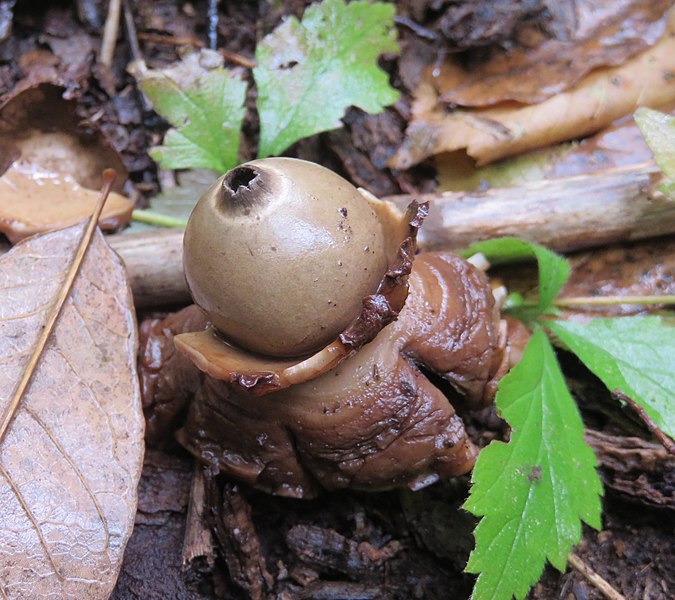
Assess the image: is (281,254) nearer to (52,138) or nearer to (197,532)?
(197,532)

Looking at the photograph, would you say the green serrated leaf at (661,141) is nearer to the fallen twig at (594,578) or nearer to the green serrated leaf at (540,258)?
the green serrated leaf at (540,258)

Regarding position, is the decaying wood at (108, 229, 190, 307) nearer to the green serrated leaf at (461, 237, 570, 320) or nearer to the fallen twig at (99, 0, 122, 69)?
the green serrated leaf at (461, 237, 570, 320)

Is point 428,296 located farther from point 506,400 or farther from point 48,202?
point 48,202

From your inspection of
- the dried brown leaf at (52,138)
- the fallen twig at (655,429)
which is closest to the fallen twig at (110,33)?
the dried brown leaf at (52,138)

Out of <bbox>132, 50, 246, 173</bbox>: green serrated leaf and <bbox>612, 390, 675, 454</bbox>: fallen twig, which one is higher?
<bbox>132, 50, 246, 173</bbox>: green serrated leaf

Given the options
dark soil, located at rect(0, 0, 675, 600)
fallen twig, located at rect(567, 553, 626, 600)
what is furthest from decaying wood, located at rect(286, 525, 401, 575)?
fallen twig, located at rect(567, 553, 626, 600)

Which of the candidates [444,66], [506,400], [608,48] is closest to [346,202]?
[506,400]

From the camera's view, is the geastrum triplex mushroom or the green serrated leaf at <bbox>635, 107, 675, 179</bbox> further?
the green serrated leaf at <bbox>635, 107, 675, 179</bbox>
